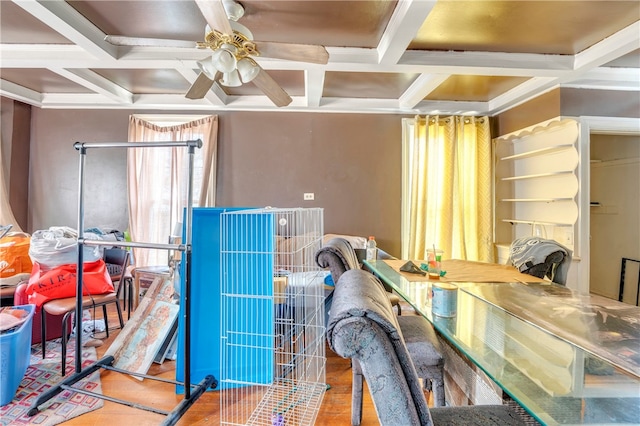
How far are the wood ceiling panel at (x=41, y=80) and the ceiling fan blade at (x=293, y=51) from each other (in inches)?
115

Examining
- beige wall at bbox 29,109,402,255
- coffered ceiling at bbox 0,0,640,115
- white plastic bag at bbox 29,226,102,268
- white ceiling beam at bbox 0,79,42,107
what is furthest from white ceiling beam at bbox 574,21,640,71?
white ceiling beam at bbox 0,79,42,107

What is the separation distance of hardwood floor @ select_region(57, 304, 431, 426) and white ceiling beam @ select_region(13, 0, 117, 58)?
2537 millimetres

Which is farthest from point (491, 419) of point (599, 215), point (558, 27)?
point (599, 215)

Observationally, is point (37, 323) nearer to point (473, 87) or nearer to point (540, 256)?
point (540, 256)

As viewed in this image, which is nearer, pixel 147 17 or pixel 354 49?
pixel 147 17

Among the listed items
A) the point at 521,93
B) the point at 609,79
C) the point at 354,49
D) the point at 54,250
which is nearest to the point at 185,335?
the point at 54,250

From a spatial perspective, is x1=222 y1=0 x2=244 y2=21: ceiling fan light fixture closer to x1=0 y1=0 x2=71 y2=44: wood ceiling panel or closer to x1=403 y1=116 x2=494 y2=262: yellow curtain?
x1=0 y1=0 x2=71 y2=44: wood ceiling panel

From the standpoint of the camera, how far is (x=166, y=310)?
2.37m

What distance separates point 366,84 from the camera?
3445mm

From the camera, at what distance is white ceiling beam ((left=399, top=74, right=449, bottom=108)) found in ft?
9.91

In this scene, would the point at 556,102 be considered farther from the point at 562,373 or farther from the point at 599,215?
the point at 562,373

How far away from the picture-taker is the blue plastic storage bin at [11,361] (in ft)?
5.80

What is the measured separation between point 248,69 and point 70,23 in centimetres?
138

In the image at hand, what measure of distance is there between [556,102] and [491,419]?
3.39 meters
